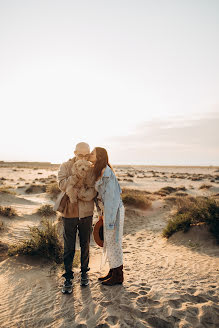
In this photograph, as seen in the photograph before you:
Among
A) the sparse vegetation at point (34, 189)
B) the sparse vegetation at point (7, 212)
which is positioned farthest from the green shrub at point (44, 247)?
the sparse vegetation at point (34, 189)

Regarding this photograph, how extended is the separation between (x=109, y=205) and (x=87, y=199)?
393 millimetres

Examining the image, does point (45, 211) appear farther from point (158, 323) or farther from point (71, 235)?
point (158, 323)

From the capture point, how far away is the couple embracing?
388 cm

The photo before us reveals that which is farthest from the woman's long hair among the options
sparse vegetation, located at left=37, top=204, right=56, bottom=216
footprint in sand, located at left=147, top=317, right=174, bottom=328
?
sparse vegetation, located at left=37, top=204, right=56, bottom=216

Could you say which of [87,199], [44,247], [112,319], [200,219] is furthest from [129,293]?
[200,219]

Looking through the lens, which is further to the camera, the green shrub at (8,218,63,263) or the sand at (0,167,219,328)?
the green shrub at (8,218,63,263)

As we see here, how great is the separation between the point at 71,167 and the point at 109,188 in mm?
754

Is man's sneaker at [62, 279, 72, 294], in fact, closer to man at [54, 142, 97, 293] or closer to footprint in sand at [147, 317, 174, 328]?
man at [54, 142, 97, 293]

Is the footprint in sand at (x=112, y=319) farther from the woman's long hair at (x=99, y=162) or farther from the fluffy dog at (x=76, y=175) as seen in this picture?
the woman's long hair at (x=99, y=162)

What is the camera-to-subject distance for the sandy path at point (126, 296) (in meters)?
3.32

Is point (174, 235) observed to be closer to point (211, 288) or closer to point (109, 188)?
point (211, 288)

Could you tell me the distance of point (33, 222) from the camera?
Answer: 9914mm

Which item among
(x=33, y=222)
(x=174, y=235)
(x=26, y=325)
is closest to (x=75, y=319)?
(x=26, y=325)

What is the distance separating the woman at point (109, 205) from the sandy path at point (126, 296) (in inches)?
23.3
